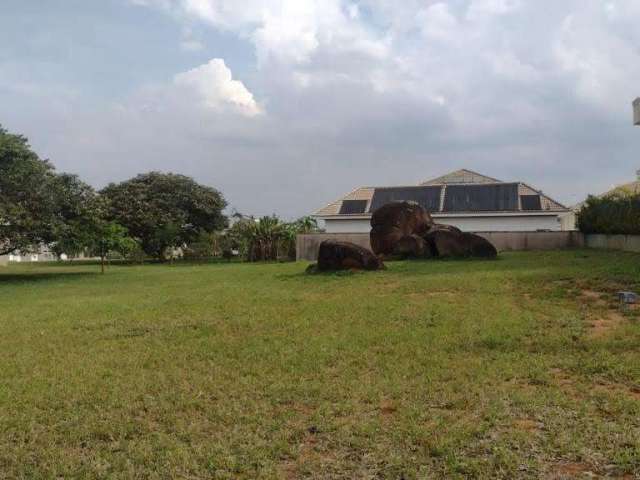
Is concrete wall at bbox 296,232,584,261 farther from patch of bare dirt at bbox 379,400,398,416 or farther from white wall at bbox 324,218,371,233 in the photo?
patch of bare dirt at bbox 379,400,398,416

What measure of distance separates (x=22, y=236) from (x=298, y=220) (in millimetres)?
17066

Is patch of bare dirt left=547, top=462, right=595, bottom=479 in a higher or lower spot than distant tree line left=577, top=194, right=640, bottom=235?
lower

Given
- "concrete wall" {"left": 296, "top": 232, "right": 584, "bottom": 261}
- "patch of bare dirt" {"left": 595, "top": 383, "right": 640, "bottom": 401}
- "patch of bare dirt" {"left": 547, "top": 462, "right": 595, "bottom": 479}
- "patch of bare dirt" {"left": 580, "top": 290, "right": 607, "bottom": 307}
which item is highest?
"concrete wall" {"left": 296, "top": 232, "right": 584, "bottom": 261}

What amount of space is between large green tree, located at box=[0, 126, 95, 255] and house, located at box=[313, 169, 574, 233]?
64.1 ft

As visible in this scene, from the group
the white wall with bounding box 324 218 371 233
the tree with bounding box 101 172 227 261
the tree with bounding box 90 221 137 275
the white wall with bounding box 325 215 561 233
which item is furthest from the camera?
the white wall with bounding box 324 218 371 233

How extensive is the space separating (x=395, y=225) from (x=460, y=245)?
3.09m

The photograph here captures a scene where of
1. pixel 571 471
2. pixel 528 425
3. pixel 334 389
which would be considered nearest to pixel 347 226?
pixel 334 389

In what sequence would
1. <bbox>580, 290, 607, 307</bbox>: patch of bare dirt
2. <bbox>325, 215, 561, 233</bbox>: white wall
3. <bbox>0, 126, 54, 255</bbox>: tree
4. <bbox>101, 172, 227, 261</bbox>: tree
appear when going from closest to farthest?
<bbox>580, 290, 607, 307</bbox>: patch of bare dirt → <bbox>0, 126, 54, 255</bbox>: tree → <bbox>325, 215, 561, 233</bbox>: white wall → <bbox>101, 172, 227, 261</bbox>: tree

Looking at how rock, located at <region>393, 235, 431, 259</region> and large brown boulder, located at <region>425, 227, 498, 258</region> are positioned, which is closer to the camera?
large brown boulder, located at <region>425, 227, 498, 258</region>

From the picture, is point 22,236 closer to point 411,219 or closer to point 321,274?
point 321,274

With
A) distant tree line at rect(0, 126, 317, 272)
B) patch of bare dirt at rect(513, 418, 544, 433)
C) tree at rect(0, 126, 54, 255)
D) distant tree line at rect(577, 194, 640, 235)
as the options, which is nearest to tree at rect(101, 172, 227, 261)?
distant tree line at rect(0, 126, 317, 272)

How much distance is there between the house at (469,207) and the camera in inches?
1331

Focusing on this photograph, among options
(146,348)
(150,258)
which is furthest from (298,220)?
(146,348)

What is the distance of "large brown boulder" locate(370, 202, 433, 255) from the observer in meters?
20.0
